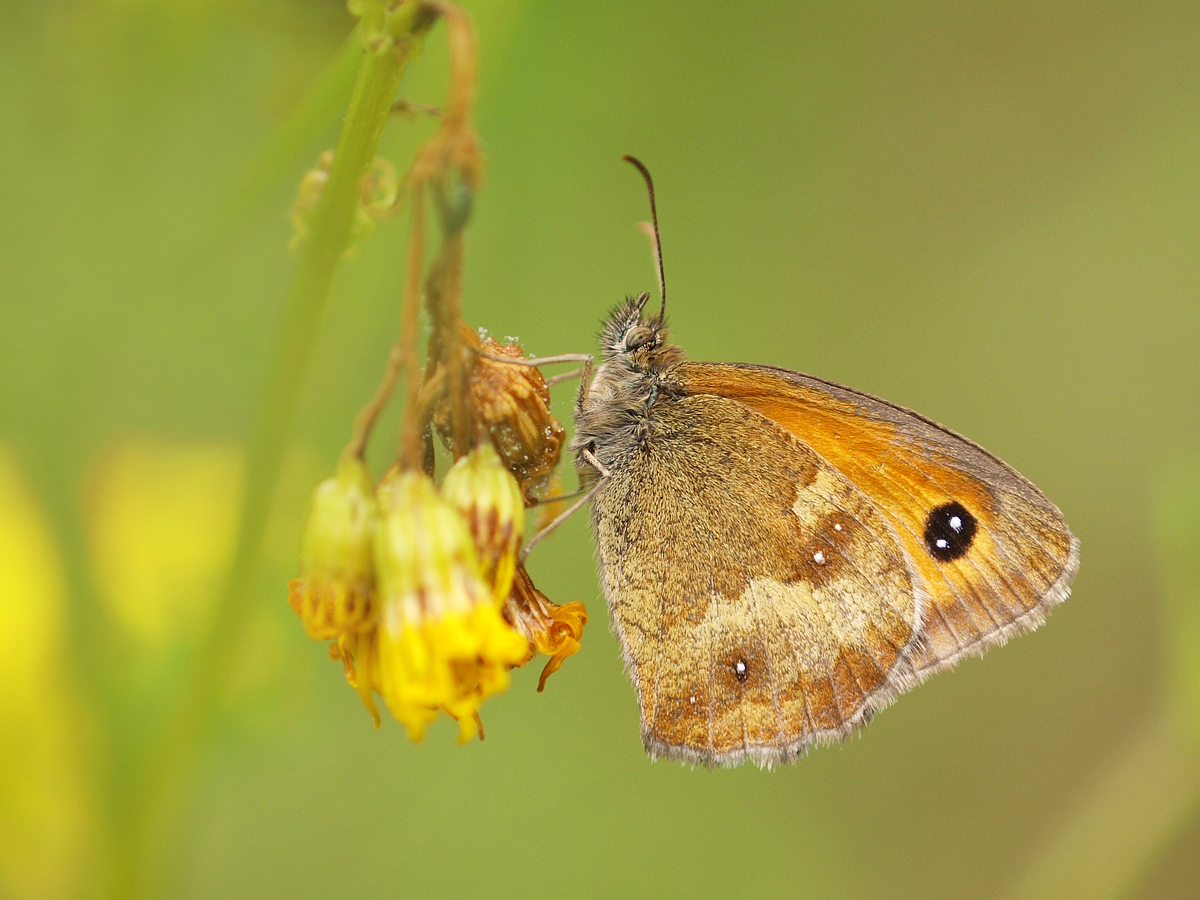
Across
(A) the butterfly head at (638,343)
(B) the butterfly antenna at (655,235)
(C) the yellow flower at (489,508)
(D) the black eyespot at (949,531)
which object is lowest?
(C) the yellow flower at (489,508)

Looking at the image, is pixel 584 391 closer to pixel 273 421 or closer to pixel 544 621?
pixel 544 621

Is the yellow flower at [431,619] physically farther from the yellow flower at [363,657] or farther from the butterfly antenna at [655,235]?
the butterfly antenna at [655,235]

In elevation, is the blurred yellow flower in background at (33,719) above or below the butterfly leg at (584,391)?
below

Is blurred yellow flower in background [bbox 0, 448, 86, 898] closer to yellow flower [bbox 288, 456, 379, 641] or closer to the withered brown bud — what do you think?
yellow flower [bbox 288, 456, 379, 641]

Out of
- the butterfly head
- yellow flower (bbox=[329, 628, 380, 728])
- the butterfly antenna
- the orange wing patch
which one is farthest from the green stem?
the orange wing patch

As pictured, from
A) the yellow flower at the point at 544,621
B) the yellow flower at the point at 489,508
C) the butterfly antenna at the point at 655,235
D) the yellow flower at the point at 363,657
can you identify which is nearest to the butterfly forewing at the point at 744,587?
the butterfly antenna at the point at 655,235

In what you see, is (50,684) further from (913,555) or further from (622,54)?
(622,54)

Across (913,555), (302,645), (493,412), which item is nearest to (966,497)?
(913,555)
